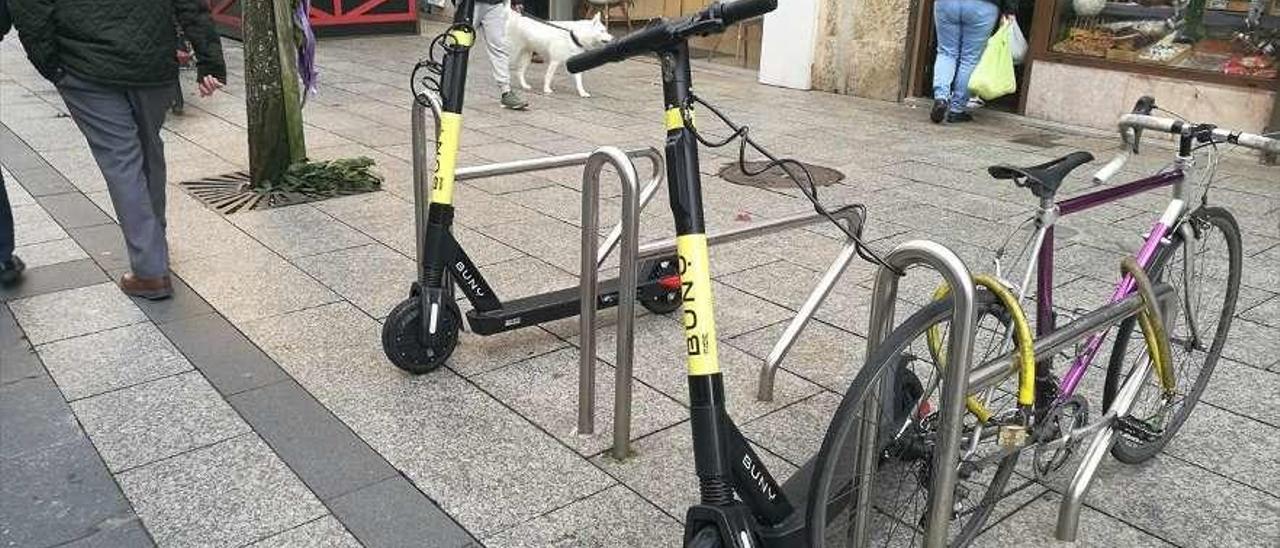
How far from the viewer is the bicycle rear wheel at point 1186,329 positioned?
3066 mm

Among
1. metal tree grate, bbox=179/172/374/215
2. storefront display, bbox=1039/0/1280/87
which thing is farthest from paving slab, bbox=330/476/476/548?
storefront display, bbox=1039/0/1280/87

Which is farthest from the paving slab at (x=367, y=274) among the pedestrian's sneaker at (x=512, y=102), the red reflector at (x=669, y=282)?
the pedestrian's sneaker at (x=512, y=102)

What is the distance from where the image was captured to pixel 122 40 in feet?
13.4

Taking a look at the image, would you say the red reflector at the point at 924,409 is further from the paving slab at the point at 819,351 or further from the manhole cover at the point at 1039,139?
the manhole cover at the point at 1039,139

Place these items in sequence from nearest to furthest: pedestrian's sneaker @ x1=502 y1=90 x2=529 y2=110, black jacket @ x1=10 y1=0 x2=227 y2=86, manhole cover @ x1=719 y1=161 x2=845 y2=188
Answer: black jacket @ x1=10 y1=0 x2=227 y2=86 < manhole cover @ x1=719 y1=161 x2=845 y2=188 < pedestrian's sneaker @ x1=502 y1=90 x2=529 y2=110

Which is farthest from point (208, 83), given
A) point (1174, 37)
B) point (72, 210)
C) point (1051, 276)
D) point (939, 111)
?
point (1174, 37)

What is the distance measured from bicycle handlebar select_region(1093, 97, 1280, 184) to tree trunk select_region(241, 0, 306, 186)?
4588 millimetres

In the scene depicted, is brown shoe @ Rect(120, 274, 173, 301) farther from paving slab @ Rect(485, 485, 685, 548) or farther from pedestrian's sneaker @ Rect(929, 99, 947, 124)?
pedestrian's sneaker @ Rect(929, 99, 947, 124)

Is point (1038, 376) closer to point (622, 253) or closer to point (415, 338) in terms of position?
point (622, 253)

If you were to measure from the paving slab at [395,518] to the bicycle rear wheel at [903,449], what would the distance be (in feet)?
3.40

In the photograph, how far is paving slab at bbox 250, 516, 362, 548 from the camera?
2.74m

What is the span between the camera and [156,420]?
3.40 m

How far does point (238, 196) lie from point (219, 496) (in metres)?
3.44

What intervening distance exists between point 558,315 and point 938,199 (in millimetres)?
3282
